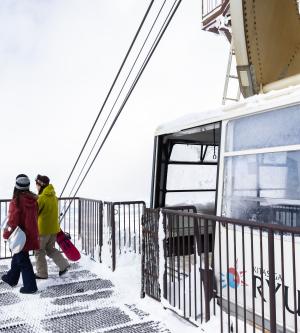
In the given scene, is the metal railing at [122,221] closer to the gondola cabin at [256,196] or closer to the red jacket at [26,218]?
the red jacket at [26,218]

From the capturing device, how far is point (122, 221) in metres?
8.41

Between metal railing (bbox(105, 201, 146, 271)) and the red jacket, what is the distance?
1590mm

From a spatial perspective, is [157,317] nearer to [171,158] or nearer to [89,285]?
[89,285]

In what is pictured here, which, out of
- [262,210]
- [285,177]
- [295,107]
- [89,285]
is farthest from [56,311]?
[295,107]

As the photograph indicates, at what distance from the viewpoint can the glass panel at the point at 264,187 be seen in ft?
13.2

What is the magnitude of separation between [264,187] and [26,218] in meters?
3.57

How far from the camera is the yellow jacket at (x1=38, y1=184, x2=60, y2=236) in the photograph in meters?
6.56

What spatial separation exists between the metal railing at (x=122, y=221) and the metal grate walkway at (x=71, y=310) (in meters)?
0.91

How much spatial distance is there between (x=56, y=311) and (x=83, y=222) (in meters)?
3.69

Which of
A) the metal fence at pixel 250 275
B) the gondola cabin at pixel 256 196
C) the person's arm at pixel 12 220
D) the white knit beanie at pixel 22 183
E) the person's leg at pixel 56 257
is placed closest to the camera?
the metal fence at pixel 250 275

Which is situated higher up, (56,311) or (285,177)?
(285,177)

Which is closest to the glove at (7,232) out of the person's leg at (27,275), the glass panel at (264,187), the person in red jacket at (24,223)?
the person in red jacket at (24,223)

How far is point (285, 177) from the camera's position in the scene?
412cm

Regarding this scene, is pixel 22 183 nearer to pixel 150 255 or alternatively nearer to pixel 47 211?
pixel 47 211
